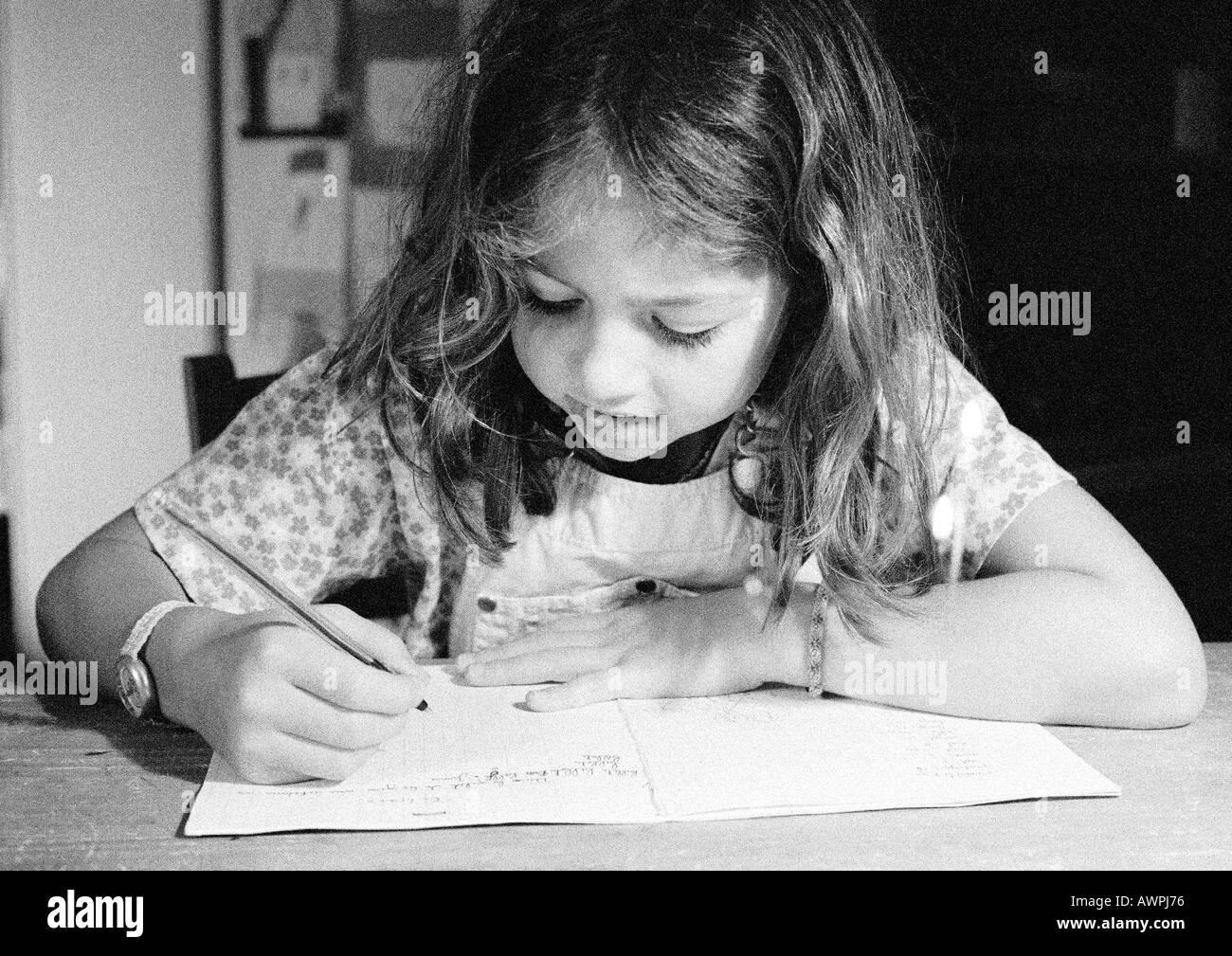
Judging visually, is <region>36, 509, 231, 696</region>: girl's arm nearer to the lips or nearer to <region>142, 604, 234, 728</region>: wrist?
<region>142, 604, 234, 728</region>: wrist

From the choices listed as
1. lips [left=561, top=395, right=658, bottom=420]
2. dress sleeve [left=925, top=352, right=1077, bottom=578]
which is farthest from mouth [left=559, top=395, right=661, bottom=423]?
dress sleeve [left=925, top=352, right=1077, bottom=578]

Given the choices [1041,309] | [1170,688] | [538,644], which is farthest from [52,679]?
[1041,309]

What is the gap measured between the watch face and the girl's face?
0.30 m

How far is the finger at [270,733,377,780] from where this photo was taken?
648 millimetres

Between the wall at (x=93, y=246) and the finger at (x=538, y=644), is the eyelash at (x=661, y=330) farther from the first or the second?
the wall at (x=93, y=246)

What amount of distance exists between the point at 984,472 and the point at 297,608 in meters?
0.53

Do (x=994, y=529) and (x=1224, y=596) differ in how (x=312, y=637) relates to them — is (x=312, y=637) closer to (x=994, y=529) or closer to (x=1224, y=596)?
(x=994, y=529)

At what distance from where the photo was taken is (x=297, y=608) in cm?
68

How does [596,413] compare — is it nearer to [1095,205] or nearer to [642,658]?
[642,658]

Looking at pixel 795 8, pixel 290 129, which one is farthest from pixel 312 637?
pixel 290 129

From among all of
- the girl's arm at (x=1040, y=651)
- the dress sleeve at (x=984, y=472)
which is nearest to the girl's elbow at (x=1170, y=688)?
the girl's arm at (x=1040, y=651)
